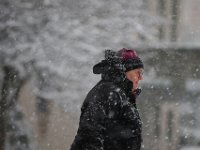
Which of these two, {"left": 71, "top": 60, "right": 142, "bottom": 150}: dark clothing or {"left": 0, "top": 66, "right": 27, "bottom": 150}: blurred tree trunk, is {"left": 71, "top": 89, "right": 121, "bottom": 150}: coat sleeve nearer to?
{"left": 71, "top": 60, "right": 142, "bottom": 150}: dark clothing

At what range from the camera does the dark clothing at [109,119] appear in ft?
9.39

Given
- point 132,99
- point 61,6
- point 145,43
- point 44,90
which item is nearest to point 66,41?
point 61,6

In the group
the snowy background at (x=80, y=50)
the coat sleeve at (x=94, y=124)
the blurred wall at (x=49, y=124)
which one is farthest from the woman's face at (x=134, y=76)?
the blurred wall at (x=49, y=124)

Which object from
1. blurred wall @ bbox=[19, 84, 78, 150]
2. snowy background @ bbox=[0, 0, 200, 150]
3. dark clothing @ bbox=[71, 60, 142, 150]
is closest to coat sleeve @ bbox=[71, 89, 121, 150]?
dark clothing @ bbox=[71, 60, 142, 150]

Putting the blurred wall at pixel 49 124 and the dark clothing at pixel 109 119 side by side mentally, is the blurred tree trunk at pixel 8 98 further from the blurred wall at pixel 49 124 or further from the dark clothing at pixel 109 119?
the dark clothing at pixel 109 119

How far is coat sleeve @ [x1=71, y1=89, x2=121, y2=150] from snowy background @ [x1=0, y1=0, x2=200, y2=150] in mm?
7179

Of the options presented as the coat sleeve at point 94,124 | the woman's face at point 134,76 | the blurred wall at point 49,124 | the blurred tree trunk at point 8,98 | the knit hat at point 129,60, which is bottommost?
the blurred wall at point 49,124

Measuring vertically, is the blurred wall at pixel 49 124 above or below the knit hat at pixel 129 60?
below

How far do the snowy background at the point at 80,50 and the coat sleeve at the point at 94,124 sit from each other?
23.6 feet

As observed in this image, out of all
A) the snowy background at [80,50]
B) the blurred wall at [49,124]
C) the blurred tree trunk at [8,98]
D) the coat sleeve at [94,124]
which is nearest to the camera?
the coat sleeve at [94,124]

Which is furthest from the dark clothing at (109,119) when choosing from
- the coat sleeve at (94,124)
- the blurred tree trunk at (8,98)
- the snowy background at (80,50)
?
the blurred tree trunk at (8,98)

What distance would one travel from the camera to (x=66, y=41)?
10609 mm

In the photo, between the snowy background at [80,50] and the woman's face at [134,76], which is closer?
the woman's face at [134,76]

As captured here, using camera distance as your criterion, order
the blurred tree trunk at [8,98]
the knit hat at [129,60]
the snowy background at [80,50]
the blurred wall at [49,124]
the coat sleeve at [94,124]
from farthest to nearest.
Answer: the blurred wall at [49,124] → the blurred tree trunk at [8,98] → the snowy background at [80,50] → the knit hat at [129,60] → the coat sleeve at [94,124]
